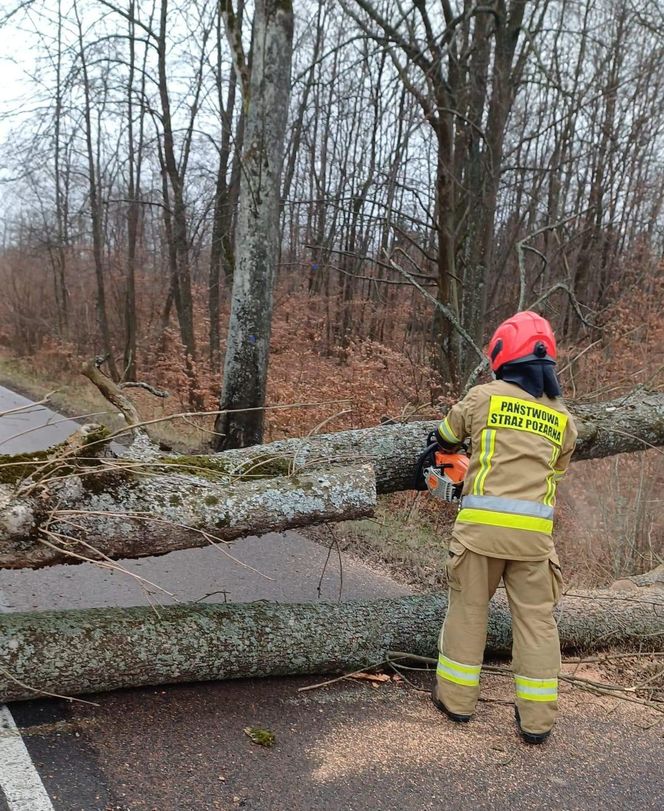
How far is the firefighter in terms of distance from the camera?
302cm

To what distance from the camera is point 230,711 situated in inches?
116

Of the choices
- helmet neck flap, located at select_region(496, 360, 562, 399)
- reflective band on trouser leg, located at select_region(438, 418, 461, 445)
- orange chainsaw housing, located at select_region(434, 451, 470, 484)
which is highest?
helmet neck flap, located at select_region(496, 360, 562, 399)

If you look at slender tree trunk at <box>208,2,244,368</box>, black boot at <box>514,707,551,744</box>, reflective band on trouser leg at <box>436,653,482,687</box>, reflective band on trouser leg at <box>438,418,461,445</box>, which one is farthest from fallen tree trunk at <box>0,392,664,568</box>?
slender tree trunk at <box>208,2,244,368</box>

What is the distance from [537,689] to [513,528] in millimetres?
738

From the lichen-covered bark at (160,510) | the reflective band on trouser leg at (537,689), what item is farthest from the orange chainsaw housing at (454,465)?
the reflective band on trouser leg at (537,689)

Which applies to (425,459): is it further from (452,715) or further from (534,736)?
(534,736)

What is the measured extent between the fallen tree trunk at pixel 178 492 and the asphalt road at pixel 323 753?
0.32 meters

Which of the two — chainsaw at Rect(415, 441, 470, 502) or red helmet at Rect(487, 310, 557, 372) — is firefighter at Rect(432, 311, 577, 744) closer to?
red helmet at Rect(487, 310, 557, 372)

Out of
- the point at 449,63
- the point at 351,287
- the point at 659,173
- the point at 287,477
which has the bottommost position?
the point at 287,477

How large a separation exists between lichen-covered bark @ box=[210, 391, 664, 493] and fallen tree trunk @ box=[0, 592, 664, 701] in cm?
78

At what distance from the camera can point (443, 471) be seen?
3477 millimetres

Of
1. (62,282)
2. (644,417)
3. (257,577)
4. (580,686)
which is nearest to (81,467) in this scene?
(257,577)

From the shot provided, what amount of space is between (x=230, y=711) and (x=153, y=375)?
13.1 meters

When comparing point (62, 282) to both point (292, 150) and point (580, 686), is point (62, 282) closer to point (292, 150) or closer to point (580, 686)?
point (292, 150)
